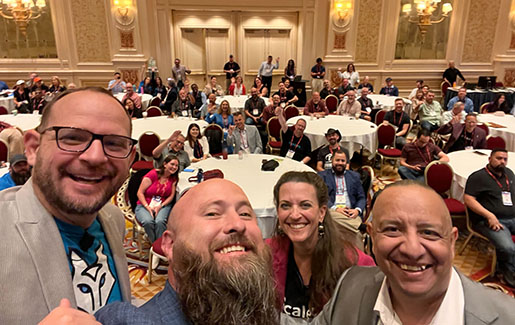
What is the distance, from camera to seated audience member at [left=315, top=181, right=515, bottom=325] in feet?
3.73

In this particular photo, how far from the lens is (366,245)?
370 cm

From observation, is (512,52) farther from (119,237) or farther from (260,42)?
(119,237)

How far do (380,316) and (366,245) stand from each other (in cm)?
257

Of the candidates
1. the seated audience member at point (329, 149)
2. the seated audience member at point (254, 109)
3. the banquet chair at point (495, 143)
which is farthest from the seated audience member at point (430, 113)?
the seated audience member at point (329, 149)

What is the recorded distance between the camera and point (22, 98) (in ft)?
28.9

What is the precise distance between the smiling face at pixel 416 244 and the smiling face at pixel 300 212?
83 centimetres

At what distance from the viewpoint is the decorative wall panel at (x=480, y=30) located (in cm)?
1166

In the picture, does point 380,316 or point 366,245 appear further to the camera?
point 366,245

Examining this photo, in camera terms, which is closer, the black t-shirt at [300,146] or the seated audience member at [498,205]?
the seated audience member at [498,205]

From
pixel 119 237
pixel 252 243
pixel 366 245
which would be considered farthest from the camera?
pixel 366 245

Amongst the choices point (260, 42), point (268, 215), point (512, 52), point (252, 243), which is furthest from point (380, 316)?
point (512, 52)

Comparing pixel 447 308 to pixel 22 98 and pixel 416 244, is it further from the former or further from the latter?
pixel 22 98

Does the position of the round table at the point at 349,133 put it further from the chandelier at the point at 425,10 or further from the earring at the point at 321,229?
the chandelier at the point at 425,10

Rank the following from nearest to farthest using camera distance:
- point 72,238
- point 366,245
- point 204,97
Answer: point 72,238
point 366,245
point 204,97
